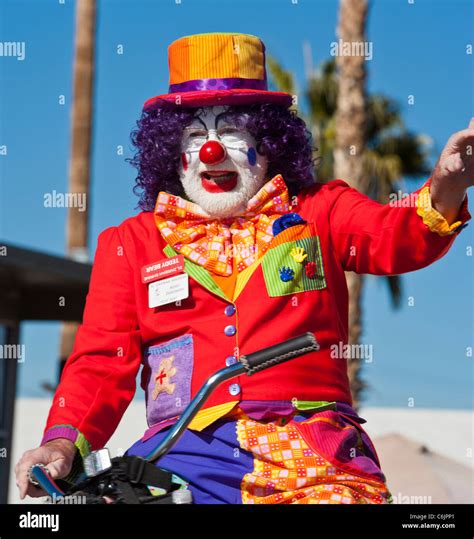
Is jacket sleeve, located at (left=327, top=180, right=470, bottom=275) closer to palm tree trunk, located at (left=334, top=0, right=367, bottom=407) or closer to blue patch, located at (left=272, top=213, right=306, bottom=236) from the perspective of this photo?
blue patch, located at (left=272, top=213, right=306, bottom=236)

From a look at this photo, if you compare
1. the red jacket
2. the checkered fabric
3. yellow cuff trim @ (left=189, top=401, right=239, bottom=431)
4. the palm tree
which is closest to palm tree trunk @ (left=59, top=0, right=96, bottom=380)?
the palm tree

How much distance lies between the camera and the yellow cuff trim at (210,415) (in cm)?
347

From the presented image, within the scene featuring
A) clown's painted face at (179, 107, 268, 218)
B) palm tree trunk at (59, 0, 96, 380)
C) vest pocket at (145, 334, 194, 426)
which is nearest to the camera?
vest pocket at (145, 334, 194, 426)

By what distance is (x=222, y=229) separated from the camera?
386cm

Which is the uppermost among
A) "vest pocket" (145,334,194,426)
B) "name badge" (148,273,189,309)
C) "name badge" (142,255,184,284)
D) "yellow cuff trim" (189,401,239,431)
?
"name badge" (142,255,184,284)

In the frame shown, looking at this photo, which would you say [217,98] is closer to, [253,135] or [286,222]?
[253,135]

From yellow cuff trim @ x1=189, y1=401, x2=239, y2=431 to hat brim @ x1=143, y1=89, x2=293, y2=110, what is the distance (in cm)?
100

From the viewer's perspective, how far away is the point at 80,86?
1545 centimetres

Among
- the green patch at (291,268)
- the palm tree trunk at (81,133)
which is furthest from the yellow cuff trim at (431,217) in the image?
the palm tree trunk at (81,133)

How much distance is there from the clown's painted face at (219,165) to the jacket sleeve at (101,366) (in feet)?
1.07

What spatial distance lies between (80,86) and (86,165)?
101 cm

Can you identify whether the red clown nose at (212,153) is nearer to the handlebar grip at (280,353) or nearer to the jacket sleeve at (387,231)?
the jacket sleeve at (387,231)

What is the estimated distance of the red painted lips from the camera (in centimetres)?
382

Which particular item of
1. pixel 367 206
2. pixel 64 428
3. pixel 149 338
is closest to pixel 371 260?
pixel 367 206
